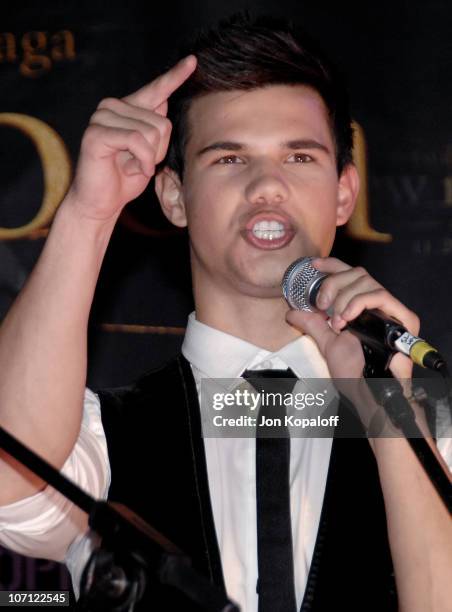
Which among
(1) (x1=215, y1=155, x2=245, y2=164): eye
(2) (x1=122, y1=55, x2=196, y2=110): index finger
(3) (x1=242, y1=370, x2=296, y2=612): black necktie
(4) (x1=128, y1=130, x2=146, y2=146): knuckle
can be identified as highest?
(2) (x1=122, y1=55, x2=196, y2=110): index finger

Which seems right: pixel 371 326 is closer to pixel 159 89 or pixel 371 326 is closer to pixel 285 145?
pixel 159 89

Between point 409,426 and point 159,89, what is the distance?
73cm

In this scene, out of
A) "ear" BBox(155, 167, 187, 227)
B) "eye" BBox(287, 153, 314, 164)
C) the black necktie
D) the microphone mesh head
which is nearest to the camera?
the microphone mesh head

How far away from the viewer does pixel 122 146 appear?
151cm

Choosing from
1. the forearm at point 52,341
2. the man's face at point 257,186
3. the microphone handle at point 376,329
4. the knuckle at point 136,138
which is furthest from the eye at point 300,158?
the microphone handle at point 376,329

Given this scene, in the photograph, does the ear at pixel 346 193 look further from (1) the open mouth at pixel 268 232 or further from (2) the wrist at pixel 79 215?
(2) the wrist at pixel 79 215

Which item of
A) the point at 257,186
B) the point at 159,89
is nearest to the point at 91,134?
the point at 159,89

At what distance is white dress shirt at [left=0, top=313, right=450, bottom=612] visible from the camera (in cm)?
181

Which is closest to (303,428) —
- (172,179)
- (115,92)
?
(172,179)

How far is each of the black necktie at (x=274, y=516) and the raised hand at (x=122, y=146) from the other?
0.51 metres

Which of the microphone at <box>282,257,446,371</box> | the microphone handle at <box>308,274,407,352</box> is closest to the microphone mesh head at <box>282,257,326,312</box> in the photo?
the microphone at <box>282,257,446,371</box>

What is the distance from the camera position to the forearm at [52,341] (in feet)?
5.37

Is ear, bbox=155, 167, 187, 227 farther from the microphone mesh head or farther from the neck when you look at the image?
the microphone mesh head

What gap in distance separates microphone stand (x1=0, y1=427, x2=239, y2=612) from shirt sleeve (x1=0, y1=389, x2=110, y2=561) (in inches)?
27.9
